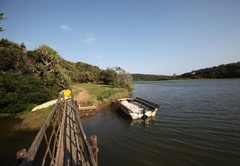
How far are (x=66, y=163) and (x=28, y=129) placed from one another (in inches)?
420

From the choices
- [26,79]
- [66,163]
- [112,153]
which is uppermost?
[26,79]

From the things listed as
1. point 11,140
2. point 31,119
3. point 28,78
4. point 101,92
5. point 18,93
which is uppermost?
point 28,78

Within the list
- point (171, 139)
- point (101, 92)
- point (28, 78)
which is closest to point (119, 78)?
point (101, 92)

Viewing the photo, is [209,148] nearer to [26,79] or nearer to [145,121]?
[145,121]

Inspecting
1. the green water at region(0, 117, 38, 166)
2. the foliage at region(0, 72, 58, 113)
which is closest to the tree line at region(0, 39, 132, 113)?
the foliage at region(0, 72, 58, 113)

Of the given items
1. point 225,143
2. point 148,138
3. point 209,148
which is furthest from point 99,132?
point 225,143

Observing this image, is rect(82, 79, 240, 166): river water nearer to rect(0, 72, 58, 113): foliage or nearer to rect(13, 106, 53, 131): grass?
rect(13, 106, 53, 131): grass

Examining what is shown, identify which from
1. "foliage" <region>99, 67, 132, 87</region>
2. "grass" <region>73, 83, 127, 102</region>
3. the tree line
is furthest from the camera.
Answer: "foliage" <region>99, 67, 132, 87</region>

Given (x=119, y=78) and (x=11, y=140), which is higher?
(x=119, y=78)

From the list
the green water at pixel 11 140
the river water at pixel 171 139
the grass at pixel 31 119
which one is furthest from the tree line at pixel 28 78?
the river water at pixel 171 139

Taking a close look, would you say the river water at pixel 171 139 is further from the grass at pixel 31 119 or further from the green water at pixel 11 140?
the green water at pixel 11 140

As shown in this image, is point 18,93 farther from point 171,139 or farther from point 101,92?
point 171,139

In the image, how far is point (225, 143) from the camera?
30.0ft

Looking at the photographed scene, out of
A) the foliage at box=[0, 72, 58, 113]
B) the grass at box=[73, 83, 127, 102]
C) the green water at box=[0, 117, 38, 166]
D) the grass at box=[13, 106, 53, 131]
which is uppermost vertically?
the foliage at box=[0, 72, 58, 113]
